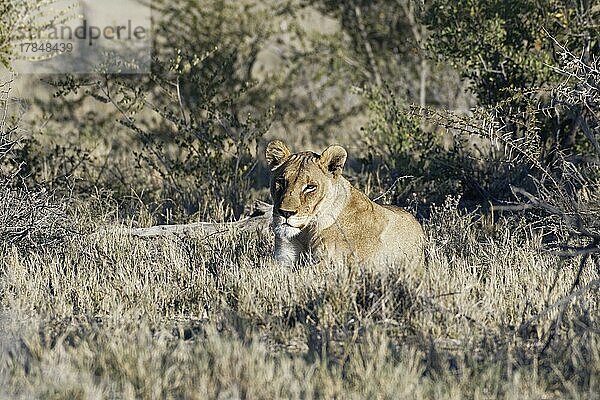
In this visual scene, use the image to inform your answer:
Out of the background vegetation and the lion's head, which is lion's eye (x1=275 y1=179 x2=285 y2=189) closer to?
the lion's head

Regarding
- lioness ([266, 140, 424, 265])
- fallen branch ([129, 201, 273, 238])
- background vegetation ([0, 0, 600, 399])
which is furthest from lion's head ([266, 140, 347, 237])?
fallen branch ([129, 201, 273, 238])

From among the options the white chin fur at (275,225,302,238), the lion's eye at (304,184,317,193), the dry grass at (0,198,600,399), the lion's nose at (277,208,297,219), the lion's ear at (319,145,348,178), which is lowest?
→ the dry grass at (0,198,600,399)

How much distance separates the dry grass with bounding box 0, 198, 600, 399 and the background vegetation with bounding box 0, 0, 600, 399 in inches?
0.7

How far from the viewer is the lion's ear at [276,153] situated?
732 centimetres

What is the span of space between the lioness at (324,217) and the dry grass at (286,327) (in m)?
0.29

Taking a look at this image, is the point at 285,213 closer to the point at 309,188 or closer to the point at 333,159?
the point at 309,188

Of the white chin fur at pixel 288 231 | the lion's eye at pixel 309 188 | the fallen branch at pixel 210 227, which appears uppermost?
the lion's eye at pixel 309 188

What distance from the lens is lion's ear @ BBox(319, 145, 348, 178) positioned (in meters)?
7.12

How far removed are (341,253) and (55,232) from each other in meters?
2.95

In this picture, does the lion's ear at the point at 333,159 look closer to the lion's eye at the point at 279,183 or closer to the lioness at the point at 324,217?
the lioness at the point at 324,217

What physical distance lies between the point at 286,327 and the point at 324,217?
151cm

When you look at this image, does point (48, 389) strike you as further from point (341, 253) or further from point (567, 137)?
point (567, 137)

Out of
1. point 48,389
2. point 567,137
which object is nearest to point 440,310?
point 48,389

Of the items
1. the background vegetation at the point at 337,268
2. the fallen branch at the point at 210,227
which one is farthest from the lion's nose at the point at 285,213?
the fallen branch at the point at 210,227
